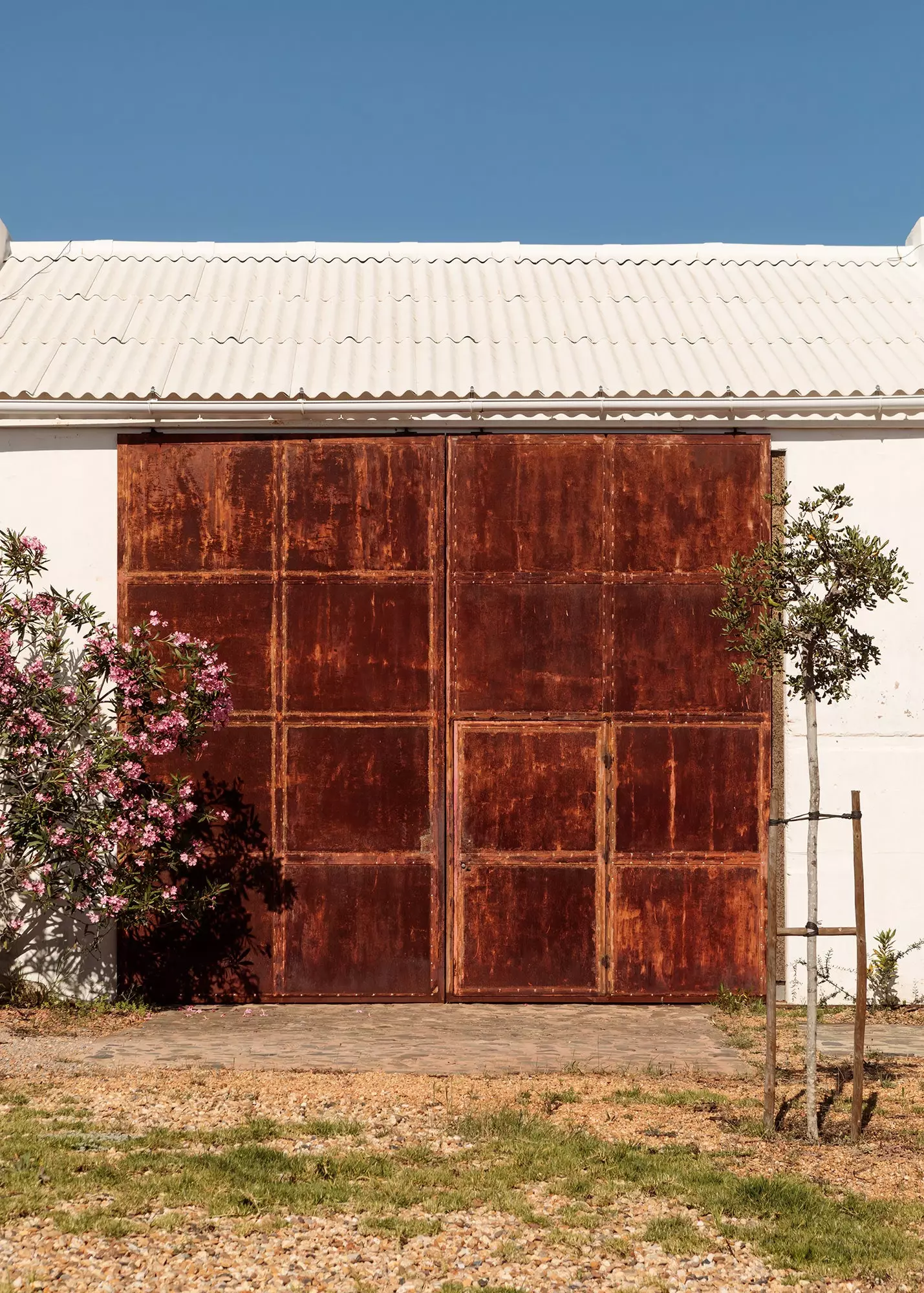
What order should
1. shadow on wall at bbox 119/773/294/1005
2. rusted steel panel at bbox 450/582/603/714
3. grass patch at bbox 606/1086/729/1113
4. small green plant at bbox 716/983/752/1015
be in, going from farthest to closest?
rusted steel panel at bbox 450/582/603/714
shadow on wall at bbox 119/773/294/1005
small green plant at bbox 716/983/752/1015
grass patch at bbox 606/1086/729/1113

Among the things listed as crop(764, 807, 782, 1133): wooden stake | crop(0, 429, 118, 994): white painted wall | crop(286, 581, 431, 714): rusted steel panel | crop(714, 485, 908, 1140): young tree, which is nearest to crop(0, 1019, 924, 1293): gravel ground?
crop(764, 807, 782, 1133): wooden stake

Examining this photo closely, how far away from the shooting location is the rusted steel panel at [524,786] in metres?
10.0

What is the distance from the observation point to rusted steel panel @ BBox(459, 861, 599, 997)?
9961mm

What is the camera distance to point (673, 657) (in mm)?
10094

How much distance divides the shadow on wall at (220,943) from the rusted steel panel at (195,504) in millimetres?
1754

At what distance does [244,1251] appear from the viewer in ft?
16.7

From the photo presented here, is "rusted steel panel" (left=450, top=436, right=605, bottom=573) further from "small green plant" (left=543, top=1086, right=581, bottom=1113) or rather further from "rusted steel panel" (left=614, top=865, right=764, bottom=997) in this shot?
"small green plant" (left=543, top=1086, right=581, bottom=1113)

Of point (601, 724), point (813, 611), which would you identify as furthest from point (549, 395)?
point (813, 611)

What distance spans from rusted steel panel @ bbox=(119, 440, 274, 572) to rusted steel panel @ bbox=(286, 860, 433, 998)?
7.97 ft

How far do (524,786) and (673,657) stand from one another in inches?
58.3

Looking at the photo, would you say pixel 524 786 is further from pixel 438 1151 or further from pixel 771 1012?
pixel 438 1151

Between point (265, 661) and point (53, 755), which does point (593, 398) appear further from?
point (53, 755)

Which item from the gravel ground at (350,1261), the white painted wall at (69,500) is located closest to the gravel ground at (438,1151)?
the gravel ground at (350,1261)

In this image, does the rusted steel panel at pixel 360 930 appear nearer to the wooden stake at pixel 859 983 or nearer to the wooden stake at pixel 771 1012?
the wooden stake at pixel 771 1012
